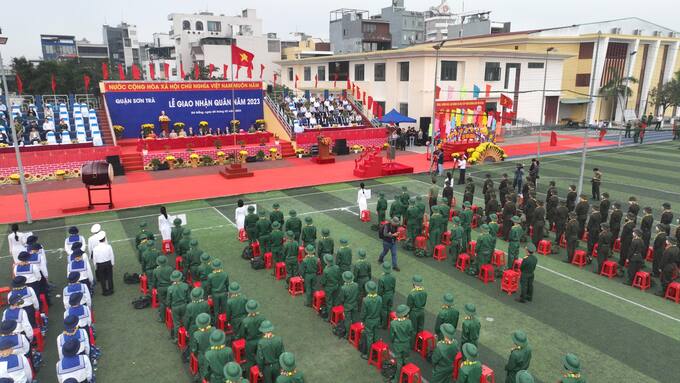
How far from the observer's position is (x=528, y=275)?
11.5 metres

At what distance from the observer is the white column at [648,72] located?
2115 inches

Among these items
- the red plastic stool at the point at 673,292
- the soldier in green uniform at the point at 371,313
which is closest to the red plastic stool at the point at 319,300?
the soldier in green uniform at the point at 371,313

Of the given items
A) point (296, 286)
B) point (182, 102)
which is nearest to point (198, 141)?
point (182, 102)

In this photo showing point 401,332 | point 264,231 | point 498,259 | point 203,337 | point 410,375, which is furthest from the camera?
point 498,259

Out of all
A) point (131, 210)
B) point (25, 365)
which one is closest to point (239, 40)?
point (131, 210)

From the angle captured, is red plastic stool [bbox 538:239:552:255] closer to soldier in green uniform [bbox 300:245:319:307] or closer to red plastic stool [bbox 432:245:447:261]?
red plastic stool [bbox 432:245:447:261]

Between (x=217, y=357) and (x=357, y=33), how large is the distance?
69286mm

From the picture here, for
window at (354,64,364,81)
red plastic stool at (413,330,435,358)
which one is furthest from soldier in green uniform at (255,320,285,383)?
window at (354,64,364,81)

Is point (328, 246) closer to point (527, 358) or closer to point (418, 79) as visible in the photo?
point (527, 358)

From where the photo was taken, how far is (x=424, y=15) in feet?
294

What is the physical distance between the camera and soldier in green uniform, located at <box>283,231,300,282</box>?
12320 mm

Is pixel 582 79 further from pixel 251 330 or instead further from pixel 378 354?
pixel 251 330

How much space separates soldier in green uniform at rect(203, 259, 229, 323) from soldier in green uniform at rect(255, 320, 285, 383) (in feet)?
8.10

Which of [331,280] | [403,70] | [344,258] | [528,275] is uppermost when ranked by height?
[403,70]
